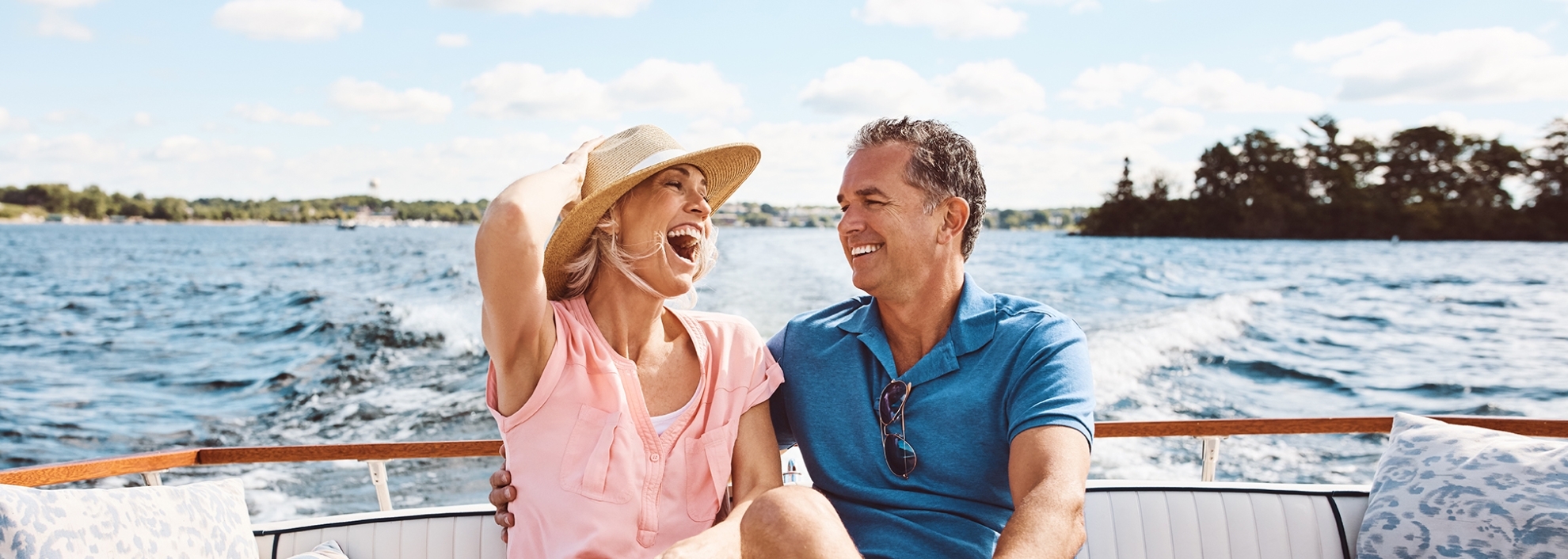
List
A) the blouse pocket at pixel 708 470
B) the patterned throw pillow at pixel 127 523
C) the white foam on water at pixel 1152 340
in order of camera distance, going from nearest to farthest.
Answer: the patterned throw pillow at pixel 127 523, the blouse pocket at pixel 708 470, the white foam on water at pixel 1152 340

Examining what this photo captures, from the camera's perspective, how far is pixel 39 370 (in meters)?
10.3

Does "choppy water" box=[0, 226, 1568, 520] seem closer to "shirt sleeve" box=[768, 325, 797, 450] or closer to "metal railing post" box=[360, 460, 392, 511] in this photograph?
"metal railing post" box=[360, 460, 392, 511]

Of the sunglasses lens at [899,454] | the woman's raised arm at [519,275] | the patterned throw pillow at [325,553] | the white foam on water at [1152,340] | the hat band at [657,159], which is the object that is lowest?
the white foam on water at [1152,340]

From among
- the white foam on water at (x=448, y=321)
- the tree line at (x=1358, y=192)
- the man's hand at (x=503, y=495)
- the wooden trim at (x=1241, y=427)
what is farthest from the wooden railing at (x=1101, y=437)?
the tree line at (x=1358, y=192)

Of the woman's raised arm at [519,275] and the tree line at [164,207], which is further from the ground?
the tree line at [164,207]

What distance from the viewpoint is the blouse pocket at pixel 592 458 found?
1585 mm

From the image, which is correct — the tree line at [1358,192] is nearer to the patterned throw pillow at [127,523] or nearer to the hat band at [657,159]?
the hat band at [657,159]

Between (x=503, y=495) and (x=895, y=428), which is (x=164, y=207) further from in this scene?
(x=895, y=428)

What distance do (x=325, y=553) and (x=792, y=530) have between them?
1.26 metres

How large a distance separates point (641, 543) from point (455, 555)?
2.38 feet

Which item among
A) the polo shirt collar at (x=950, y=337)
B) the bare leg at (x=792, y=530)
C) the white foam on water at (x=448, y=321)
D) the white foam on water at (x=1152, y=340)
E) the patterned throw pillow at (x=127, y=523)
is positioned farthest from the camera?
the white foam on water at (x=448, y=321)

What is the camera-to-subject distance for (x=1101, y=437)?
2.31 meters

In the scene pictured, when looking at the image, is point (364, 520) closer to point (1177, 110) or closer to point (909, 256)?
point (909, 256)

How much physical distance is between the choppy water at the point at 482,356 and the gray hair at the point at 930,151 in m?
3.34
